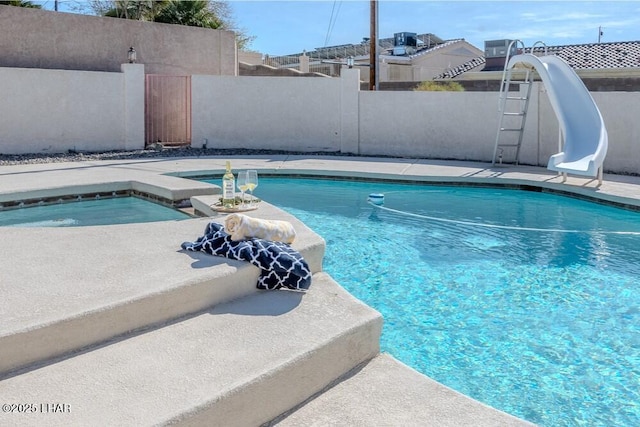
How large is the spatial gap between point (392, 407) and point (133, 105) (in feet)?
42.8

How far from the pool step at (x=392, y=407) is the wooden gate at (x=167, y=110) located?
13.1 meters

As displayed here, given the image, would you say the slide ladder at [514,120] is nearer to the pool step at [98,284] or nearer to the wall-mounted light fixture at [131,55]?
the pool step at [98,284]

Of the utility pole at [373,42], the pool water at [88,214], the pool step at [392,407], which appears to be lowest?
the pool step at [392,407]

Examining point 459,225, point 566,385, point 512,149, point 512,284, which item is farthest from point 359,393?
point 512,149

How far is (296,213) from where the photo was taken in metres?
8.52

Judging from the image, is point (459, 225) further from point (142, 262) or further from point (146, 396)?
point (146, 396)

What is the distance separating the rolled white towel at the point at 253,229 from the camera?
13.3 ft

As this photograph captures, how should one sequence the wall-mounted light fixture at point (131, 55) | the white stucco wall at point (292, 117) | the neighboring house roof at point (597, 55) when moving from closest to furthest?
1. the white stucco wall at point (292, 117)
2. the wall-mounted light fixture at point (131, 55)
3. the neighboring house roof at point (597, 55)

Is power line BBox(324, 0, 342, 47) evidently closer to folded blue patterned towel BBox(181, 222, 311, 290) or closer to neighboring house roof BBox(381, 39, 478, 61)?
neighboring house roof BBox(381, 39, 478, 61)

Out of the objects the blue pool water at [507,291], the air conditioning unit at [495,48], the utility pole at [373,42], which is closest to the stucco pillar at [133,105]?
the blue pool water at [507,291]

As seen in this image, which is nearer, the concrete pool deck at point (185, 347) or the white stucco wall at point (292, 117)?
the concrete pool deck at point (185, 347)

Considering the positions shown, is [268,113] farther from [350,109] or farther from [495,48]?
[495,48]

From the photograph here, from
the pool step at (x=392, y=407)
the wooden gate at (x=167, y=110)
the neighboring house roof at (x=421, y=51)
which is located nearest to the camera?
the pool step at (x=392, y=407)

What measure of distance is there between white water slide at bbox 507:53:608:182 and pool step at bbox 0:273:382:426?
7.21m
